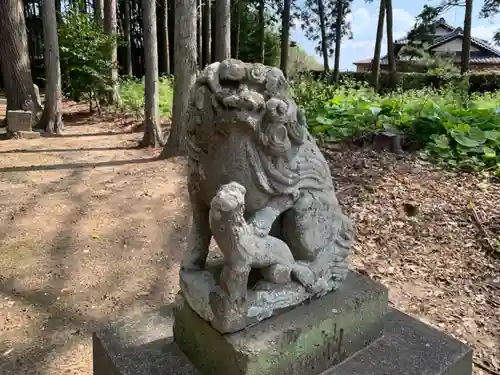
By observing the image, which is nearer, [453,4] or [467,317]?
[467,317]

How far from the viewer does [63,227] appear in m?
4.35

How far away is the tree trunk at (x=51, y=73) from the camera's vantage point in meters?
8.36

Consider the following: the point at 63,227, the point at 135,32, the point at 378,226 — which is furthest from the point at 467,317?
the point at 135,32

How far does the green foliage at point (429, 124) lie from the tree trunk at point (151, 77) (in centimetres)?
250

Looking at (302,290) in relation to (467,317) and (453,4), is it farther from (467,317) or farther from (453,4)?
(453,4)

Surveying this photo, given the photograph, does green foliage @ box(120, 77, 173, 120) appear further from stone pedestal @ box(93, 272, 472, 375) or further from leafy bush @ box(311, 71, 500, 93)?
stone pedestal @ box(93, 272, 472, 375)

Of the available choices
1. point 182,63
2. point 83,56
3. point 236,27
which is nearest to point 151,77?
point 182,63

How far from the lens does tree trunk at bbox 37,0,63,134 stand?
8359 mm

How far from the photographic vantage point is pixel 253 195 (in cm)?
153

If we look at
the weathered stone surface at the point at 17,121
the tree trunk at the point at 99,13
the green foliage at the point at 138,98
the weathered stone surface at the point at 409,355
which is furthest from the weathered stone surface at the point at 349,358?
the tree trunk at the point at 99,13

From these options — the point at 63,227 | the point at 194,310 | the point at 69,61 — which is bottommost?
the point at 63,227

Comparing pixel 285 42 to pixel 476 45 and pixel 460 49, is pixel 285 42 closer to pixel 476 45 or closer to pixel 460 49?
pixel 460 49

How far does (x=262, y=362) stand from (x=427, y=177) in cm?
394

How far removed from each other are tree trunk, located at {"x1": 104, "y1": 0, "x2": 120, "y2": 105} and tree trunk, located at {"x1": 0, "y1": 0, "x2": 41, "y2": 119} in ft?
6.99
